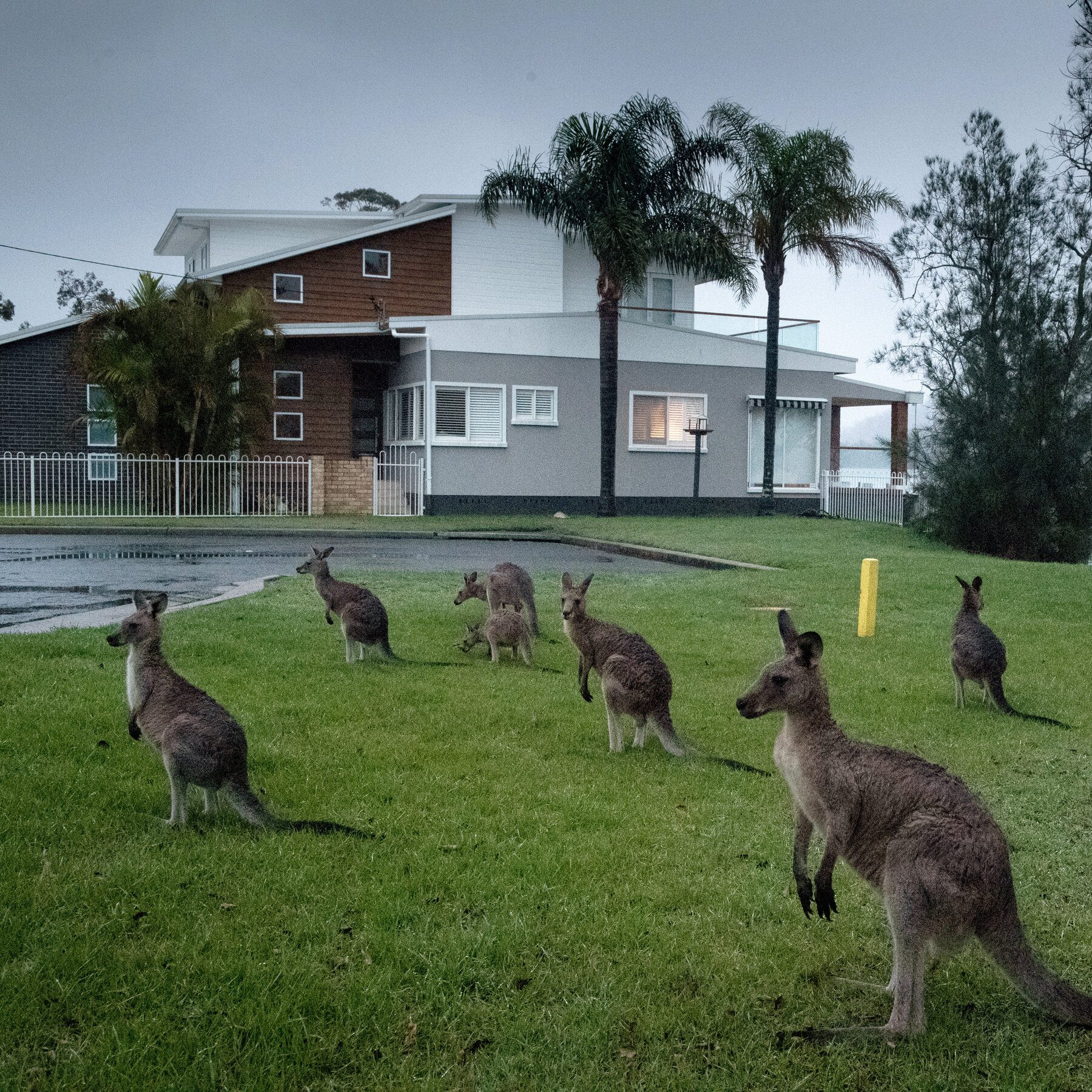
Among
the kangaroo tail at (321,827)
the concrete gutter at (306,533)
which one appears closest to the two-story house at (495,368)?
the concrete gutter at (306,533)

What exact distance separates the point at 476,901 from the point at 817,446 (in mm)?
33196

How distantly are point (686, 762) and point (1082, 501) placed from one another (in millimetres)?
19247

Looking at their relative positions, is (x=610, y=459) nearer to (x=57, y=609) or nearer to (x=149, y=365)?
(x=149, y=365)

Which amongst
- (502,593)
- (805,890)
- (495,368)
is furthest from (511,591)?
(495,368)

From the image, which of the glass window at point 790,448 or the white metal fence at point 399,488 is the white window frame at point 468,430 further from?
the glass window at point 790,448

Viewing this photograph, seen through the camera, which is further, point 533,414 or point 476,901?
point 533,414

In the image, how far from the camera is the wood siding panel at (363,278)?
33.8m

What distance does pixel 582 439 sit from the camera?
107 feet

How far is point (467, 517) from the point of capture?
29641 millimetres

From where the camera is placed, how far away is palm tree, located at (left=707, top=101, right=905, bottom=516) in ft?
99.6

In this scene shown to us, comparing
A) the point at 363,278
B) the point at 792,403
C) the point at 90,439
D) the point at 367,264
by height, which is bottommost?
the point at 90,439

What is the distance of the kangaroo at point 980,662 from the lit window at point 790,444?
2683 cm

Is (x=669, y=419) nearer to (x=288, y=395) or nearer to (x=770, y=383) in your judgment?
(x=770, y=383)

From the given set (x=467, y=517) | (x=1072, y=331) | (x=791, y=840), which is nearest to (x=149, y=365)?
(x=467, y=517)
